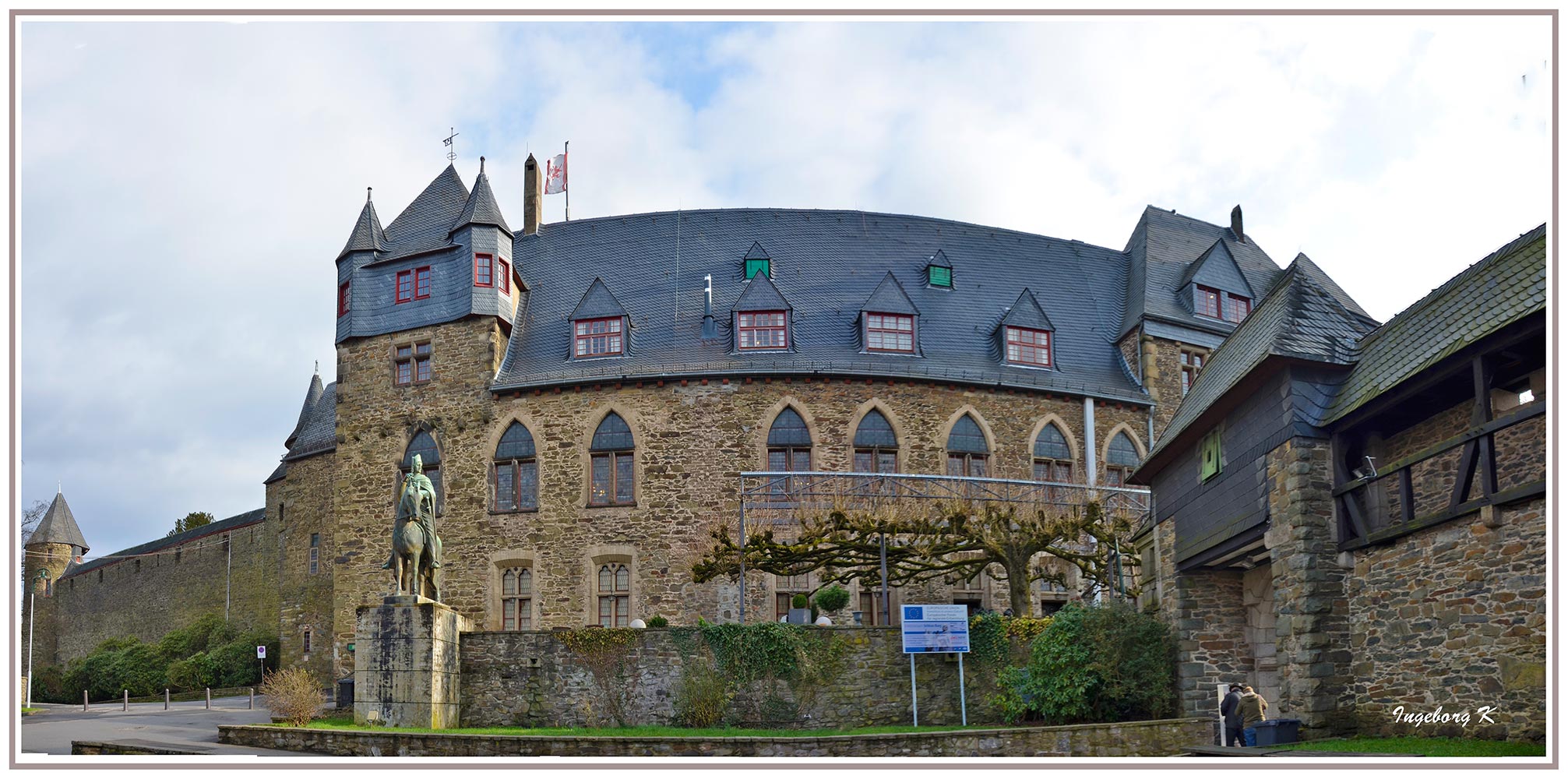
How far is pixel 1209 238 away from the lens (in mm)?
37500

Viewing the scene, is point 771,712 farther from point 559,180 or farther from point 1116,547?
point 559,180

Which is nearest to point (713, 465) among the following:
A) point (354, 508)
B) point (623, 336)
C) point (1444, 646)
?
point (623, 336)

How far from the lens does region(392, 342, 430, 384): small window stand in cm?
3170

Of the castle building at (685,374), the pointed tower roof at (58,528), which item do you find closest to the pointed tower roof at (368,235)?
the castle building at (685,374)

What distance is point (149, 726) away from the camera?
25.0m

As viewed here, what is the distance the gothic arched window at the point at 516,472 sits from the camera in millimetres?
30359

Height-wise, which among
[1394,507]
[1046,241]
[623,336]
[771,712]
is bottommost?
[771,712]

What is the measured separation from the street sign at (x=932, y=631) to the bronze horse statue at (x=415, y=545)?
23.1ft

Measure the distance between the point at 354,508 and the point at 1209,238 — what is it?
2123 centimetres

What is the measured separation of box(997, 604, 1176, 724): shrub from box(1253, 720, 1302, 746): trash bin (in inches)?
177

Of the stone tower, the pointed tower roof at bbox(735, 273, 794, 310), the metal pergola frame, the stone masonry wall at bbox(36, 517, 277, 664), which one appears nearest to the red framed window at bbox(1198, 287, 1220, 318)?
the metal pergola frame

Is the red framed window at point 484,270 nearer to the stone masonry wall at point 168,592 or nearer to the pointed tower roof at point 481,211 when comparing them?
the pointed tower roof at point 481,211

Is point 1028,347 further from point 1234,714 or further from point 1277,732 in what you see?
point 1277,732

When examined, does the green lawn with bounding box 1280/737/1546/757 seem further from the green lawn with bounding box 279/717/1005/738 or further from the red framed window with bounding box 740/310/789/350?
the red framed window with bounding box 740/310/789/350
